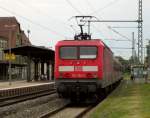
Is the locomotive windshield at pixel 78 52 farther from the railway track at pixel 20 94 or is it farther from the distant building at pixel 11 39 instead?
the distant building at pixel 11 39

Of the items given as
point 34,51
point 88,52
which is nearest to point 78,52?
point 88,52

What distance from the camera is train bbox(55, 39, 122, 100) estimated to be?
24.2 metres

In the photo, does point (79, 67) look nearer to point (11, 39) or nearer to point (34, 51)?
point (34, 51)

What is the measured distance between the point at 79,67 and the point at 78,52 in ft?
2.63

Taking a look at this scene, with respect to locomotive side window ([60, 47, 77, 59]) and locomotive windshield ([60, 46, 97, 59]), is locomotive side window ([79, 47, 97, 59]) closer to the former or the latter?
locomotive windshield ([60, 46, 97, 59])

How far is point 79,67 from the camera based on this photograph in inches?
964

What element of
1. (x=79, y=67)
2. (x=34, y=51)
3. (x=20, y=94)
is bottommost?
(x=20, y=94)

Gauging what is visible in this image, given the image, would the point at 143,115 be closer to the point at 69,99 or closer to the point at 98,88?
the point at 98,88

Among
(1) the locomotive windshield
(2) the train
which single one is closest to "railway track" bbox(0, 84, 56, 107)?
(2) the train

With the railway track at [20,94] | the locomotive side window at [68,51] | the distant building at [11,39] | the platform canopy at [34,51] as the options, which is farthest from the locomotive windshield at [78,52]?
the distant building at [11,39]

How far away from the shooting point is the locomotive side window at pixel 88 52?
24703mm

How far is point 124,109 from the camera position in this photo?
19.2 meters

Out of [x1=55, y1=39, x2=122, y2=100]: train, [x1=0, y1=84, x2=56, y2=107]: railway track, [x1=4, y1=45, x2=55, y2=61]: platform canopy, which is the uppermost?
[x1=4, y1=45, x2=55, y2=61]: platform canopy

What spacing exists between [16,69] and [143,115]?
273 ft
